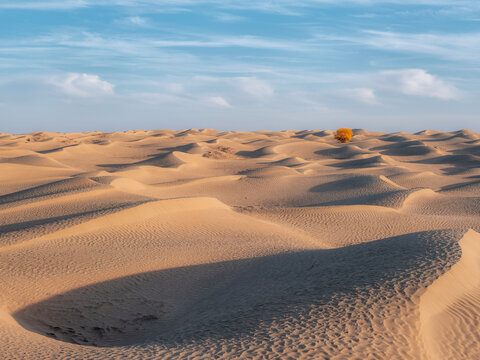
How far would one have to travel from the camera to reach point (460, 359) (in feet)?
17.9

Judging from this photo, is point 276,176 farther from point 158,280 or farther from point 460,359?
point 460,359

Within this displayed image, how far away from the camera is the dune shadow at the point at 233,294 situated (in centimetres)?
663

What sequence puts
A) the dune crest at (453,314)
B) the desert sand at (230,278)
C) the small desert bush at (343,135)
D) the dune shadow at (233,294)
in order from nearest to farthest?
the dune crest at (453,314), the desert sand at (230,278), the dune shadow at (233,294), the small desert bush at (343,135)

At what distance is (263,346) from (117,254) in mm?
5906

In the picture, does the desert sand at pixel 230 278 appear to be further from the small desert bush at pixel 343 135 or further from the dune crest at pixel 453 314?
the small desert bush at pixel 343 135

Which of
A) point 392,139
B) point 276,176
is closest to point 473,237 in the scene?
point 276,176

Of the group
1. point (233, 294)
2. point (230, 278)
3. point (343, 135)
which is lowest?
point (230, 278)

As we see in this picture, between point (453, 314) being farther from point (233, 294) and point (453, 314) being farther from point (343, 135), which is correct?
point (343, 135)

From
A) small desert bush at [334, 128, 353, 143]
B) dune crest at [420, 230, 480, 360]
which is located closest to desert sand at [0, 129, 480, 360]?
dune crest at [420, 230, 480, 360]

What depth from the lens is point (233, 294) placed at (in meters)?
8.16

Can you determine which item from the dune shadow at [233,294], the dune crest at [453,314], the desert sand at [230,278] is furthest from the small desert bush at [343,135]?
the dune crest at [453,314]

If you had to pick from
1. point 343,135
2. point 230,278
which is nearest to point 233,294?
point 230,278

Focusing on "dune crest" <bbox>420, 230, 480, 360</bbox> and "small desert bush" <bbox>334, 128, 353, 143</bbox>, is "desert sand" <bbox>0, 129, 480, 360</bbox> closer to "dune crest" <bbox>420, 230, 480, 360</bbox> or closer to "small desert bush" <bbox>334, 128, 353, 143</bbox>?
"dune crest" <bbox>420, 230, 480, 360</bbox>

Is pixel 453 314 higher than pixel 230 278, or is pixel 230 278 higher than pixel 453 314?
pixel 453 314
